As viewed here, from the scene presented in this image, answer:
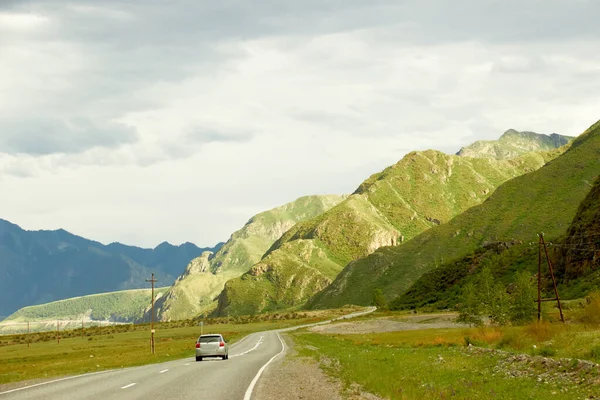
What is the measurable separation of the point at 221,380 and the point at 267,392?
14.9 feet

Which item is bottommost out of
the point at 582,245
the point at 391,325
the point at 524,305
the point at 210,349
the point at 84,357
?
the point at 391,325

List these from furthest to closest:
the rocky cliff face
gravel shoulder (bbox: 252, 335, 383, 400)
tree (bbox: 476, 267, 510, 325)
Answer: the rocky cliff face
tree (bbox: 476, 267, 510, 325)
gravel shoulder (bbox: 252, 335, 383, 400)

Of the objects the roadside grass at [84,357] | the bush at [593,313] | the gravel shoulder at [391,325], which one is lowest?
the gravel shoulder at [391,325]

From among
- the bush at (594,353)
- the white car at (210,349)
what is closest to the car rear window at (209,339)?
the white car at (210,349)

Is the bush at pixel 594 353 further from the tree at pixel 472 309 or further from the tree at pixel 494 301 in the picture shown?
the tree at pixel 472 309

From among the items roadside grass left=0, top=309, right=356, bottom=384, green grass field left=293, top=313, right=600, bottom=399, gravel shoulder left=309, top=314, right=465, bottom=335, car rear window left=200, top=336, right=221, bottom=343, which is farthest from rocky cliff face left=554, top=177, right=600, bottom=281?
green grass field left=293, top=313, right=600, bottom=399

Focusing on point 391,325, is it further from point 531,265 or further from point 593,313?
point 593,313

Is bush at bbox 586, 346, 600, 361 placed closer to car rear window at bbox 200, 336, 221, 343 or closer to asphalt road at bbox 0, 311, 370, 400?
asphalt road at bbox 0, 311, 370, 400

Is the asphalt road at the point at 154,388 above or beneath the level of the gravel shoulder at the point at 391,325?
above

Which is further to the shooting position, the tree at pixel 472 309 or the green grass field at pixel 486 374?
the tree at pixel 472 309

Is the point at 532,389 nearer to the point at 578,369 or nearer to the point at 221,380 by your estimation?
the point at 578,369

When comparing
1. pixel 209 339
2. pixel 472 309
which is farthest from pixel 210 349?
pixel 472 309

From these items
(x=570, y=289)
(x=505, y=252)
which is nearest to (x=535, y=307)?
(x=570, y=289)

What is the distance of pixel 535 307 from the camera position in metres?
67.3
